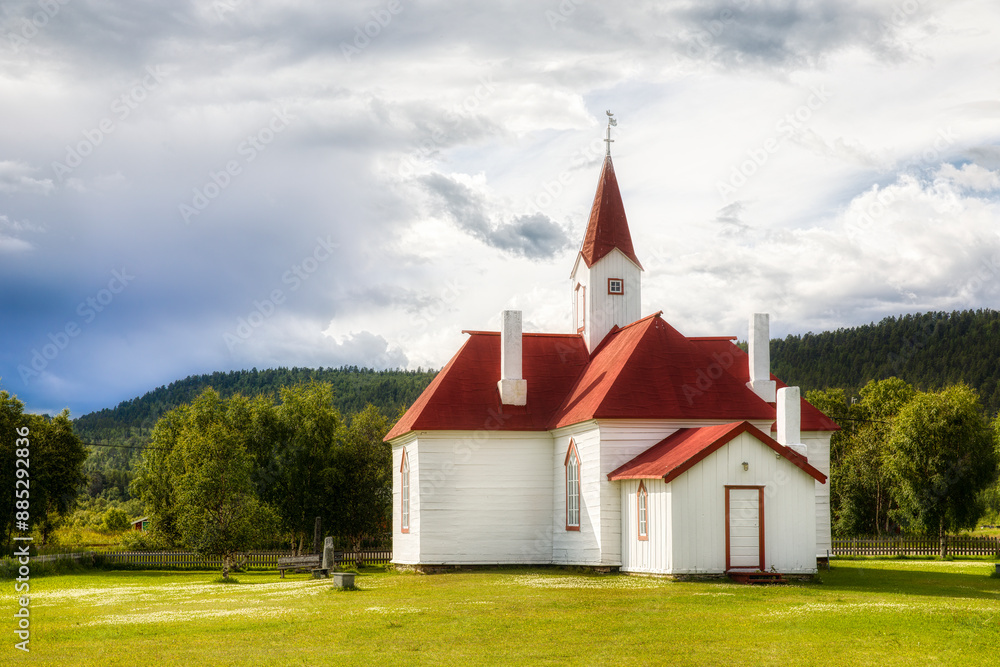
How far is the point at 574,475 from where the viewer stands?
103 ft

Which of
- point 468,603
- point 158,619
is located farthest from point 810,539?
point 158,619

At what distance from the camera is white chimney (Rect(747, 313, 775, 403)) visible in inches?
1289

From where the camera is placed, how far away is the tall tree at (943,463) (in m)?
49.0

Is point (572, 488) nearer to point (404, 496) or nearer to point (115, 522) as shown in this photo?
point (404, 496)

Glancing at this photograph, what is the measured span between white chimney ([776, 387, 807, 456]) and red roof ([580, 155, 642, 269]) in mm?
12023

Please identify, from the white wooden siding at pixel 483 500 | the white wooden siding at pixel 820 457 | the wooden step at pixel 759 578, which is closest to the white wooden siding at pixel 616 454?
the white wooden siding at pixel 483 500

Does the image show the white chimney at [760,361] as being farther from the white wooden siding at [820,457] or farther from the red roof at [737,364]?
the white wooden siding at [820,457]

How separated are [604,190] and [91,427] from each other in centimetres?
13155

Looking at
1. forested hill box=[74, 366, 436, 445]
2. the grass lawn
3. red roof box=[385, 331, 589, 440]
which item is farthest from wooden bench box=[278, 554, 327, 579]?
forested hill box=[74, 366, 436, 445]

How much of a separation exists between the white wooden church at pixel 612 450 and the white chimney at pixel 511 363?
53mm

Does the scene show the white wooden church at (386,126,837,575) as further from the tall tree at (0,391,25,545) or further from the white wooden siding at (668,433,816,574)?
the tall tree at (0,391,25,545)

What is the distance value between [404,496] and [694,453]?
13817 millimetres

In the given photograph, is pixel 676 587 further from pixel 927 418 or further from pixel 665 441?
pixel 927 418

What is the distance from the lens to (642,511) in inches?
1067
